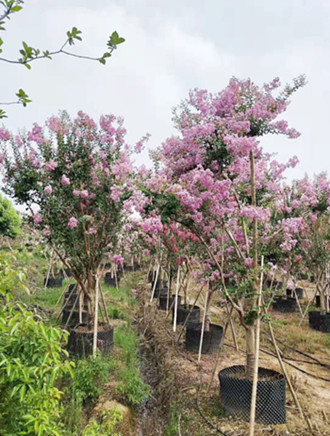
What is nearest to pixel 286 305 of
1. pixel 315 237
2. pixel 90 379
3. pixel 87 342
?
pixel 315 237

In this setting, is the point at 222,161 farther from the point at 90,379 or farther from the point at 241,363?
the point at 241,363

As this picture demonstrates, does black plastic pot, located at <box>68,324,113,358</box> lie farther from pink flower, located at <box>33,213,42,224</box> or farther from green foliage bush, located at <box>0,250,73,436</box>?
green foliage bush, located at <box>0,250,73,436</box>

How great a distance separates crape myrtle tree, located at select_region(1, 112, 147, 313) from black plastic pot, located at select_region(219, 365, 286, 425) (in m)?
2.49

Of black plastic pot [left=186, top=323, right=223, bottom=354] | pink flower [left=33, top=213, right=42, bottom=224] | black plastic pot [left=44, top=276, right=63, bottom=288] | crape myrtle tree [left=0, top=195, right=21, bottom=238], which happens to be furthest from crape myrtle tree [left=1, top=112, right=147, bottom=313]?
crape myrtle tree [left=0, top=195, right=21, bottom=238]

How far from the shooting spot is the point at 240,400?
3.32 meters

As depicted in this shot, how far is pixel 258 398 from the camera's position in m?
3.23

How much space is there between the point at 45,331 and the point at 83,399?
6.82 ft

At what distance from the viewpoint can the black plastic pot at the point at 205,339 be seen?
17.0 ft

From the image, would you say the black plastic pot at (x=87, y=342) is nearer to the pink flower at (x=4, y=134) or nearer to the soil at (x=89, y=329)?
the soil at (x=89, y=329)

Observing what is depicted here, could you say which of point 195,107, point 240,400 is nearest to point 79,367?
point 240,400

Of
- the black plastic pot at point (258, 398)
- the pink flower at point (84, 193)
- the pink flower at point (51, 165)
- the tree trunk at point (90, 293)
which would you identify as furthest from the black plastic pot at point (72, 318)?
the black plastic pot at point (258, 398)

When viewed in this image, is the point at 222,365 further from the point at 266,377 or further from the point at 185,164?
the point at 185,164

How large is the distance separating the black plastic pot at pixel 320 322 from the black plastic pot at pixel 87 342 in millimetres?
4430

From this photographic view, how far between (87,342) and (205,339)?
1.76 m
